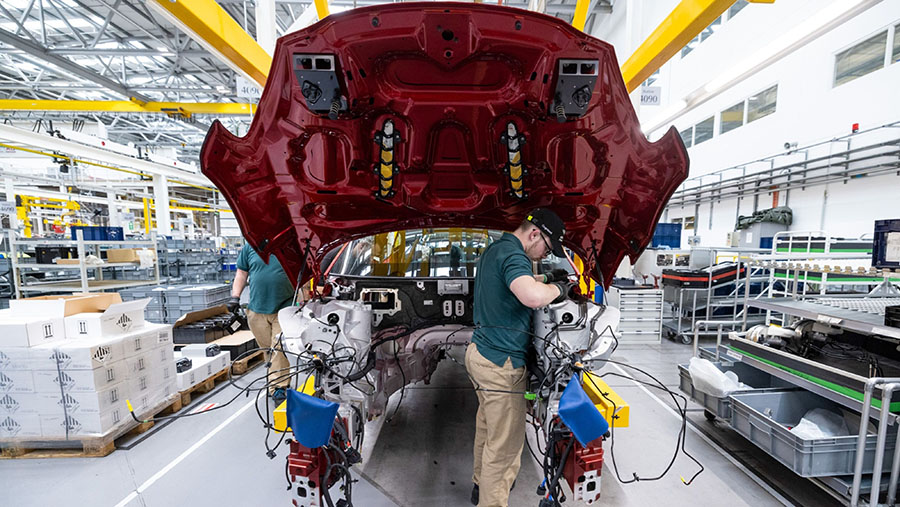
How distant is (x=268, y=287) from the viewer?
3.08 meters

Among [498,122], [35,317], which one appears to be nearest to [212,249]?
[35,317]

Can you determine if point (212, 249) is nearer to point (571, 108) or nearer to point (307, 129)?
point (307, 129)

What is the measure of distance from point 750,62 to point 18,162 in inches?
927

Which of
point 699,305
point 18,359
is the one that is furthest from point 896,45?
point 18,359

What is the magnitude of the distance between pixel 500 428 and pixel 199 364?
3083 mm

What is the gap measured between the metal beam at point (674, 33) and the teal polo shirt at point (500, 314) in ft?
4.62

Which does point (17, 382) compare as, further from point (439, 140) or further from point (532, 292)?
point (532, 292)

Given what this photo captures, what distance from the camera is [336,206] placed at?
6.77ft

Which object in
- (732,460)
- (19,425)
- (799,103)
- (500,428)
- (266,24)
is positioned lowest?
(732,460)

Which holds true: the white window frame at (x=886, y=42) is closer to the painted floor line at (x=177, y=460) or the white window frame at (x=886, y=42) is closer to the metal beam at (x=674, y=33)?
the metal beam at (x=674, y=33)

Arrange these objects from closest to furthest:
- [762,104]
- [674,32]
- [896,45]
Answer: [674,32], [896,45], [762,104]

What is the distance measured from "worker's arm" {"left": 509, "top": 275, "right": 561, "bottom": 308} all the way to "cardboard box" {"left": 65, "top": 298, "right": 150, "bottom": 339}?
3.01m

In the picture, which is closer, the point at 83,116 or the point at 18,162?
the point at 83,116

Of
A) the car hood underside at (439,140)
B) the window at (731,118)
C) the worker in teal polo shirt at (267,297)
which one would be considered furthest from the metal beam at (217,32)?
the window at (731,118)
